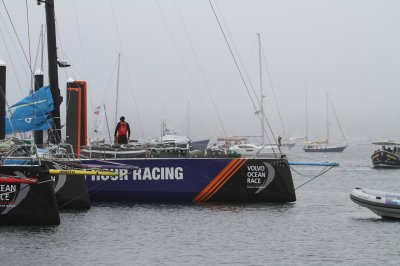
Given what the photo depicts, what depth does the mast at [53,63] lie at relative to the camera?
2853 centimetres

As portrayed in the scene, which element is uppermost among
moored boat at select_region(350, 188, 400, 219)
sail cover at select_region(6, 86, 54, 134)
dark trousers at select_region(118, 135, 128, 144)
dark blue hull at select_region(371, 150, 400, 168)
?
sail cover at select_region(6, 86, 54, 134)

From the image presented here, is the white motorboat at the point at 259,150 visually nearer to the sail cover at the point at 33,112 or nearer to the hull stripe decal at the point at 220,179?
the hull stripe decal at the point at 220,179

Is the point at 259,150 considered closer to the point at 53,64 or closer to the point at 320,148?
the point at 53,64

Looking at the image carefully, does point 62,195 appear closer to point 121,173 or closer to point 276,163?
point 121,173

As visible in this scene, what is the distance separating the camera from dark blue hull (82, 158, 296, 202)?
2795 centimetres

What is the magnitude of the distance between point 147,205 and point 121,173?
1.45m

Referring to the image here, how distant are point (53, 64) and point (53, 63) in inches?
1.6

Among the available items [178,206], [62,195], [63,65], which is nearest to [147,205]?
[178,206]

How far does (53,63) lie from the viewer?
29.0 metres

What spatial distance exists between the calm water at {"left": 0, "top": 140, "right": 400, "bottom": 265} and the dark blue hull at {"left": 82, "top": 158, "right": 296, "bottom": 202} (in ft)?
1.98

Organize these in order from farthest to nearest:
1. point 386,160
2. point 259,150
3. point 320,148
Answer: point 320,148 → point 386,160 → point 259,150

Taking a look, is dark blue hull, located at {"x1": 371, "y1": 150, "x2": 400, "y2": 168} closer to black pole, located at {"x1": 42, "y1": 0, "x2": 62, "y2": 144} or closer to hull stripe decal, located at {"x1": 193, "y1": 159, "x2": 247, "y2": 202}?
hull stripe decal, located at {"x1": 193, "y1": 159, "x2": 247, "y2": 202}

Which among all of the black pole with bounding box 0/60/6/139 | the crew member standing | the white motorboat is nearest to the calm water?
the white motorboat

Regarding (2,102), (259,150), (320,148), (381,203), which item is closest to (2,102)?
(2,102)
